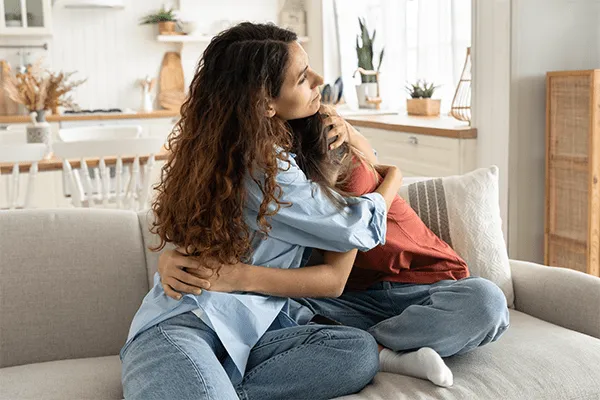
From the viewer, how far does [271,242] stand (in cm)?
171

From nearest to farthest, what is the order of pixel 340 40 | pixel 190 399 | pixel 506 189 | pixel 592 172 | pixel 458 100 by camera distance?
pixel 190 399 < pixel 592 172 < pixel 506 189 < pixel 458 100 < pixel 340 40

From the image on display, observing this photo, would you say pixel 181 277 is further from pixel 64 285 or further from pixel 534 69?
pixel 534 69

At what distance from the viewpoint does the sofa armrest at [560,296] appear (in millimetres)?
1949

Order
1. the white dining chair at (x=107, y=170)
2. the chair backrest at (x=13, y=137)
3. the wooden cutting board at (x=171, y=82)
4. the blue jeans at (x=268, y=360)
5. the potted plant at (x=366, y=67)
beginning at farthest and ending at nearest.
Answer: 1. the wooden cutting board at (x=171, y=82)
2. the potted plant at (x=366, y=67)
3. the chair backrest at (x=13, y=137)
4. the white dining chair at (x=107, y=170)
5. the blue jeans at (x=268, y=360)

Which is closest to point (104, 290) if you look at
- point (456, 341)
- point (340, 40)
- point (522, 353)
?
point (456, 341)

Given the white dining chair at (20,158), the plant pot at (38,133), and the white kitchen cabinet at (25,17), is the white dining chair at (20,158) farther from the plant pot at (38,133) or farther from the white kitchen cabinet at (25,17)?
the white kitchen cabinet at (25,17)

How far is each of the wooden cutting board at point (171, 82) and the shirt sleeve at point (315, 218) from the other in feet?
15.6

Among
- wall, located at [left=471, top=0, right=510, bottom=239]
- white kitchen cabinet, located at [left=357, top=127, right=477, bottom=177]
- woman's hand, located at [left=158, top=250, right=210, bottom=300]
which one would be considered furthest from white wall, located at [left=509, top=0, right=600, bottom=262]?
woman's hand, located at [left=158, top=250, right=210, bottom=300]

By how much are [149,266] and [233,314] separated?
44 centimetres

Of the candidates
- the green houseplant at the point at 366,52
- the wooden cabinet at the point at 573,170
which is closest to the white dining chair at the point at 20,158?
the wooden cabinet at the point at 573,170

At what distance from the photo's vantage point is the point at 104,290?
1972 mm

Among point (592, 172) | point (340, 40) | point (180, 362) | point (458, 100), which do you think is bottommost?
point (180, 362)

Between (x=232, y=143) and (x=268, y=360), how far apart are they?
46 cm

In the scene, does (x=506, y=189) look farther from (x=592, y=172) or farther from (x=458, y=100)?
(x=458, y=100)
